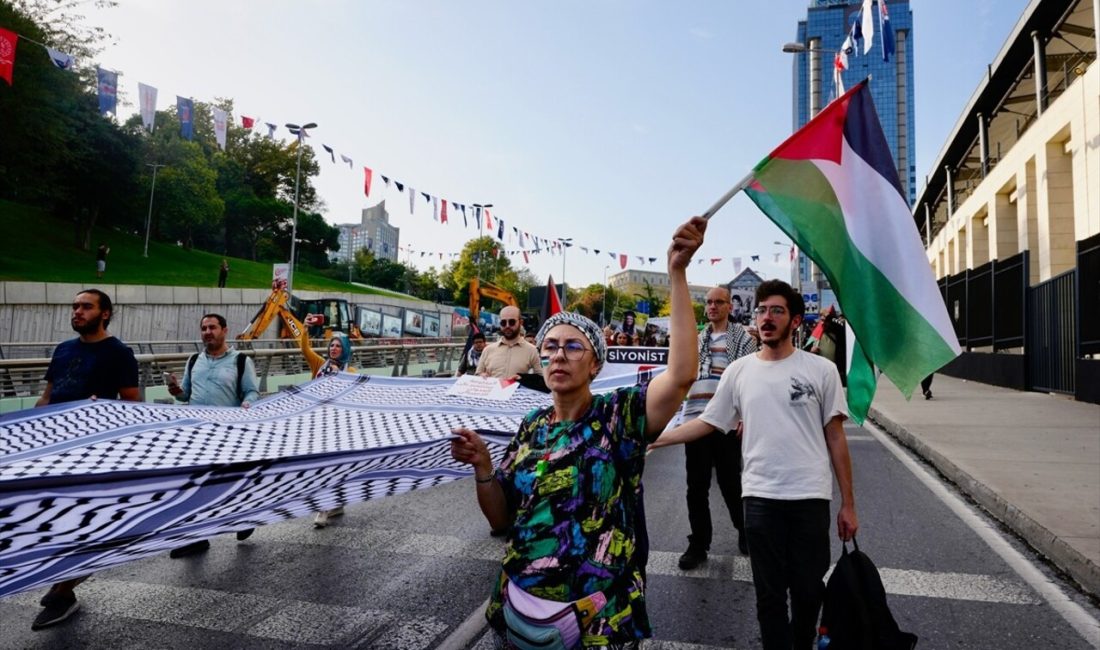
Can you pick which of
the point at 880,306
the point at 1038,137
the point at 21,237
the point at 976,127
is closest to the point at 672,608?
the point at 880,306

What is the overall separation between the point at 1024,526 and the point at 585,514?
512 centimetres

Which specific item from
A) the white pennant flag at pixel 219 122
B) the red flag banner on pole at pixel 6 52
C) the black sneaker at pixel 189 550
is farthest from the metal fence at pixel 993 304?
the red flag banner on pole at pixel 6 52

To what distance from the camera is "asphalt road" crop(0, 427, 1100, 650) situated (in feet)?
12.7

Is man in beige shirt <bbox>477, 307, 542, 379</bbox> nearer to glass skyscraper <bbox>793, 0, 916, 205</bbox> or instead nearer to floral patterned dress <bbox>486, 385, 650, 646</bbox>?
floral patterned dress <bbox>486, 385, 650, 646</bbox>

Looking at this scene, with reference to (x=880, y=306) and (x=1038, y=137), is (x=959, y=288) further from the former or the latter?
(x=880, y=306)

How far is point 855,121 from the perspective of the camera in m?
3.68

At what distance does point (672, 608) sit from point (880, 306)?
2.10m

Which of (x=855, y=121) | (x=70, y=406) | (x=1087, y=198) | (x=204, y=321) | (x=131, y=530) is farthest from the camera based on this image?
(x=1087, y=198)

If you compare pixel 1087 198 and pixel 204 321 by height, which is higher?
pixel 1087 198

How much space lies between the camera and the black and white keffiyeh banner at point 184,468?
7.63 feet

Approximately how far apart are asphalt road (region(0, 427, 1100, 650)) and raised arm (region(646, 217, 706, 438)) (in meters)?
1.98

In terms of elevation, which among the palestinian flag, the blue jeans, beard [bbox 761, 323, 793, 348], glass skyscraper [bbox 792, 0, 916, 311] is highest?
Answer: glass skyscraper [bbox 792, 0, 916, 311]

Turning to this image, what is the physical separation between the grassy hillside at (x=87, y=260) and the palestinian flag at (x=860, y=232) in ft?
138

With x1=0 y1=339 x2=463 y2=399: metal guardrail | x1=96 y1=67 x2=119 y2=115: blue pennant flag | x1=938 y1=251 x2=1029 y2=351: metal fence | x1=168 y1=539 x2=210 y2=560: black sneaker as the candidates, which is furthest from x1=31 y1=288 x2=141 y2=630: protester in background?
x1=938 y1=251 x2=1029 y2=351: metal fence
